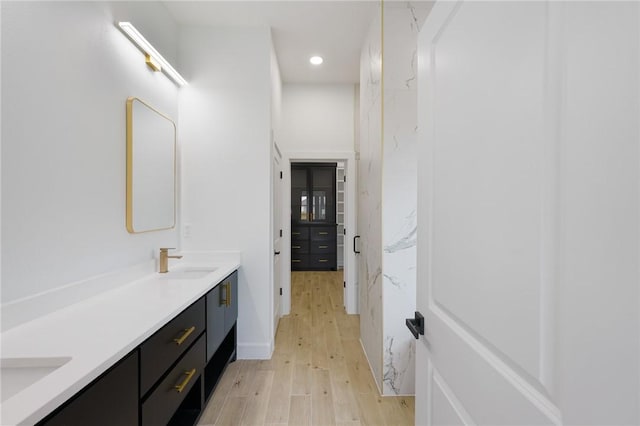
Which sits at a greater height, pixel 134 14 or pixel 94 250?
pixel 134 14

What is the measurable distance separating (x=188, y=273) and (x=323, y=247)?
4451mm

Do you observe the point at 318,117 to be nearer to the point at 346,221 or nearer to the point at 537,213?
the point at 346,221

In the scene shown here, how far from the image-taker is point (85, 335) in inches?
43.1

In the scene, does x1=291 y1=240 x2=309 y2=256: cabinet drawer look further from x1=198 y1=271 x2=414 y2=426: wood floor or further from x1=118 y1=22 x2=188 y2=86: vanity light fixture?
x1=118 y1=22 x2=188 y2=86: vanity light fixture

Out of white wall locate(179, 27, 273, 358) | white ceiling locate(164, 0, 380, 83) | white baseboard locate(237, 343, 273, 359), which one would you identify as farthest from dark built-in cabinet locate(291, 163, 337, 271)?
white baseboard locate(237, 343, 273, 359)

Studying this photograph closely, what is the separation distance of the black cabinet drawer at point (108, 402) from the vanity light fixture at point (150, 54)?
1.81m

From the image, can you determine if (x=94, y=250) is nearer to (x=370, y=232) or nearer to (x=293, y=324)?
(x=370, y=232)

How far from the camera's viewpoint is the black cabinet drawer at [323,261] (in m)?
6.67

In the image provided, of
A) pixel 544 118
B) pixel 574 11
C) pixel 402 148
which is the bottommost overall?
pixel 544 118

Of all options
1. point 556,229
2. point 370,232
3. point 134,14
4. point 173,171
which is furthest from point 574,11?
point 173,171

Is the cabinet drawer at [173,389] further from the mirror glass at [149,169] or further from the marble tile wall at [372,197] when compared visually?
the marble tile wall at [372,197]

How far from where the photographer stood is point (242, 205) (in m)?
2.69

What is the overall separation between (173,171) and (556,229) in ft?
8.50

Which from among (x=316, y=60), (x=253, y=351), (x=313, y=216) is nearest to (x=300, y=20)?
(x=316, y=60)
